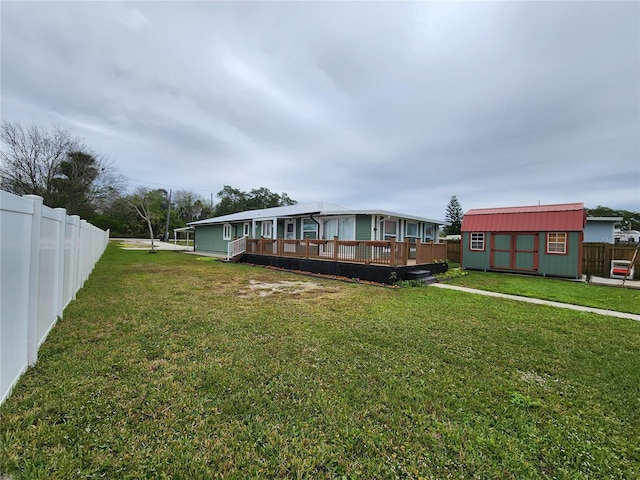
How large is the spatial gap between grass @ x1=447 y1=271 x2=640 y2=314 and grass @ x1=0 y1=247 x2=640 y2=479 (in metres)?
2.37

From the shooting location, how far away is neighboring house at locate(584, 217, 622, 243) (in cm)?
1772

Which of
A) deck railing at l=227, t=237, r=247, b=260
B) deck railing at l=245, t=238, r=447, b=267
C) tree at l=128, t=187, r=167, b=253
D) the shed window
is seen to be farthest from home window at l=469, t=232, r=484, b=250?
tree at l=128, t=187, r=167, b=253

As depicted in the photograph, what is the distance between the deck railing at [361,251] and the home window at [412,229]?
100.0 inches

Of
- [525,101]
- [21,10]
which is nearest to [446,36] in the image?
[525,101]

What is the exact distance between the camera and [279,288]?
8172 millimetres

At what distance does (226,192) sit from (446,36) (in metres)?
51.6

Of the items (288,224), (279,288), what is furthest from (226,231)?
(279,288)

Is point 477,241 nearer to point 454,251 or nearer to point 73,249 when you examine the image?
point 454,251

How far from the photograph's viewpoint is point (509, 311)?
5.89 m

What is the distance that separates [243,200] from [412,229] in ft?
141

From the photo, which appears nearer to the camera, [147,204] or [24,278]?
[24,278]

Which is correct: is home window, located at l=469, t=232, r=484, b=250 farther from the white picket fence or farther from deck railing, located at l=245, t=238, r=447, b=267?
the white picket fence

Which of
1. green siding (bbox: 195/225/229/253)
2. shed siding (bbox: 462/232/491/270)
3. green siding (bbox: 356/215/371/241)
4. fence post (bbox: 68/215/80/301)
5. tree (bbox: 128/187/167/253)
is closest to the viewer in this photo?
fence post (bbox: 68/215/80/301)

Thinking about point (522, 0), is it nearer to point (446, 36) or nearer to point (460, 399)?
point (446, 36)
